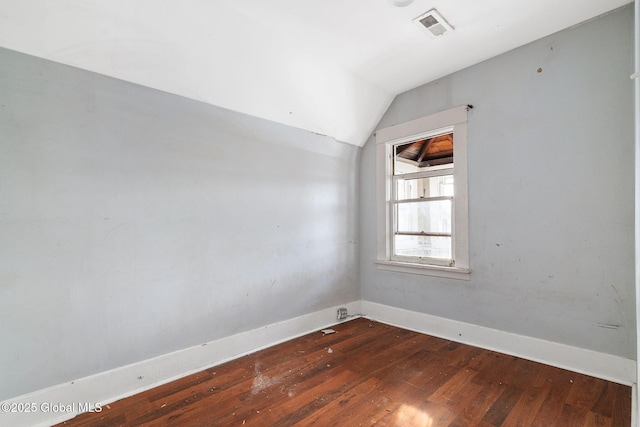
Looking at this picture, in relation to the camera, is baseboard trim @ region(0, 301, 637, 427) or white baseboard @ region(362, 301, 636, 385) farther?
white baseboard @ region(362, 301, 636, 385)

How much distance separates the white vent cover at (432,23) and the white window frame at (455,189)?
2.68 feet

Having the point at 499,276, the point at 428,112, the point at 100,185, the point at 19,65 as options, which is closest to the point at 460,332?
the point at 499,276

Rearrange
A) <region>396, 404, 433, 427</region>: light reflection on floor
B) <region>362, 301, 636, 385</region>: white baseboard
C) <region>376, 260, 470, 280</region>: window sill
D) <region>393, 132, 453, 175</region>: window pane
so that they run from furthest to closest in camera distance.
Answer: <region>393, 132, 453, 175</region>: window pane
<region>376, 260, 470, 280</region>: window sill
<region>362, 301, 636, 385</region>: white baseboard
<region>396, 404, 433, 427</region>: light reflection on floor

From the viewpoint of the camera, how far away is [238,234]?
2723 mm

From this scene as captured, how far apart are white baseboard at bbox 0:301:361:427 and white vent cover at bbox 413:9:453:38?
292 cm

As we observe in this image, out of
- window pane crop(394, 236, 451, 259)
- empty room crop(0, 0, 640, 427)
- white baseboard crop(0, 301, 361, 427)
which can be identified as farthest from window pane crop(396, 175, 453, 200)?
white baseboard crop(0, 301, 361, 427)

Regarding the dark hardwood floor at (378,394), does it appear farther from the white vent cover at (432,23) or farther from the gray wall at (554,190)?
the white vent cover at (432,23)

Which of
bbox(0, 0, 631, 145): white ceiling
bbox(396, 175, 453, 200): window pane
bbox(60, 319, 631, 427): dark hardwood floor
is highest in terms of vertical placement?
bbox(0, 0, 631, 145): white ceiling

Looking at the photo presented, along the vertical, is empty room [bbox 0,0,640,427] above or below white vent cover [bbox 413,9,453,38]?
below

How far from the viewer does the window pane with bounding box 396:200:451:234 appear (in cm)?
318

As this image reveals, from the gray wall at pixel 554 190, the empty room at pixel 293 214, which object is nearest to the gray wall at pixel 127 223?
the empty room at pixel 293 214

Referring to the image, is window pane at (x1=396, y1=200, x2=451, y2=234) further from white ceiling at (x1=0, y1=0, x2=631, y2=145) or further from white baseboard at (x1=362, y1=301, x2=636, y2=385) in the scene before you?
white ceiling at (x1=0, y1=0, x2=631, y2=145)

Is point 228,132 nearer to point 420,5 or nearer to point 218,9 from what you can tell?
point 218,9

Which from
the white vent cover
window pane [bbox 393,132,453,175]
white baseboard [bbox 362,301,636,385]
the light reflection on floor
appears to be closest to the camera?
the light reflection on floor
